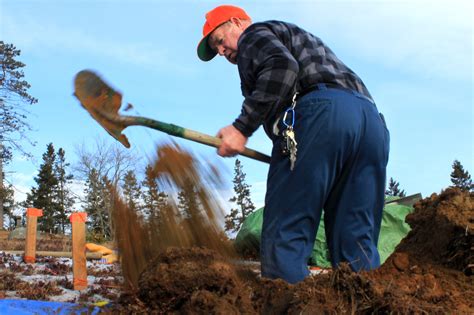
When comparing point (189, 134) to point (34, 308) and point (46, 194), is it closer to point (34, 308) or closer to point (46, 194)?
point (34, 308)

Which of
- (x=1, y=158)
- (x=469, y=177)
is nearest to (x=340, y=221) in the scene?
(x=1, y=158)

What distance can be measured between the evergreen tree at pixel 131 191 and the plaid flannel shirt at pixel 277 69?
3.68ft

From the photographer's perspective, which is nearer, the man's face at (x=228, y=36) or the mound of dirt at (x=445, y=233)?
the mound of dirt at (x=445, y=233)

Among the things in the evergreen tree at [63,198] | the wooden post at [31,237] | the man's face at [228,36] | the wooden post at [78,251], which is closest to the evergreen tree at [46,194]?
the evergreen tree at [63,198]

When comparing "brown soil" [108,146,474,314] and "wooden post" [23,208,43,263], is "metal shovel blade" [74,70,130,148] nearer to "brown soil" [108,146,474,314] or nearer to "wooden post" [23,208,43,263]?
"brown soil" [108,146,474,314]

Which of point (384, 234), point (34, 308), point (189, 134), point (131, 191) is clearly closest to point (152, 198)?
point (131, 191)

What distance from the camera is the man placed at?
2.43 meters

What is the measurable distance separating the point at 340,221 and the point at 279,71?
86 centimetres

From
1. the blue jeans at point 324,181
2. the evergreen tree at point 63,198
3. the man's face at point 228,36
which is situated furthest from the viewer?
the evergreen tree at point 63,198

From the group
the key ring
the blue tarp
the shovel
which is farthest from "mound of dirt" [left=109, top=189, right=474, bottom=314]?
the shovel

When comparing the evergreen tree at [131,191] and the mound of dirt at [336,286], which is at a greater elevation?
the evergreen tree at [131,191]

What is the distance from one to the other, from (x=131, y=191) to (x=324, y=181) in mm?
1560

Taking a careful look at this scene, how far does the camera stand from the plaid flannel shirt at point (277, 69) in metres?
2.46

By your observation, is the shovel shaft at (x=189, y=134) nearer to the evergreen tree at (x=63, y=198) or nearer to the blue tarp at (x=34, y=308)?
the blue tarp at (x=34, y=308)
